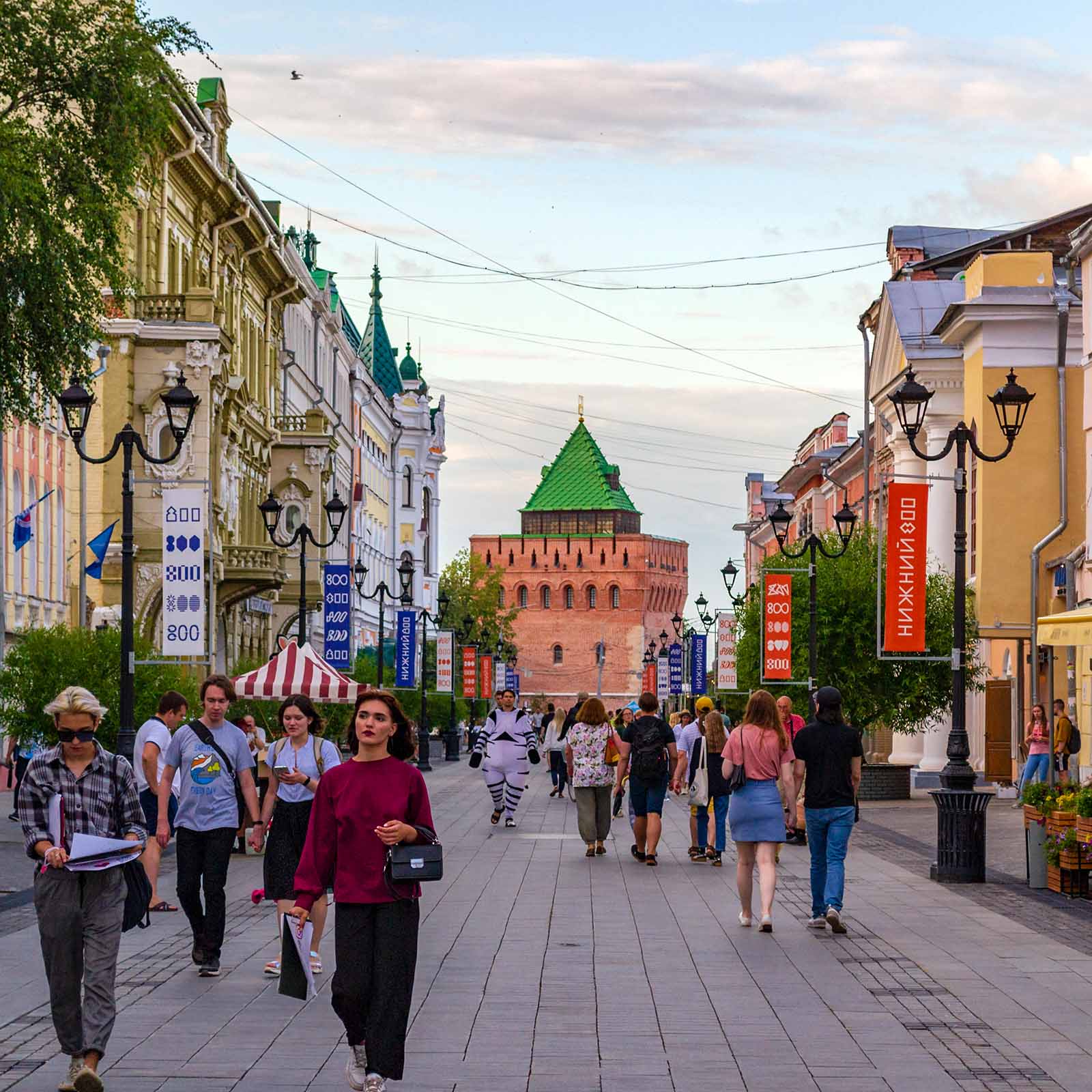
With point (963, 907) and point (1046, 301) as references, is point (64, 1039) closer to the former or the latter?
point (963, 907)

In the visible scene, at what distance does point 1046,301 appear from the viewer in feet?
129

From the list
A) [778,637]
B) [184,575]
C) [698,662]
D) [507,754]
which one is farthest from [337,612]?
[698,662]

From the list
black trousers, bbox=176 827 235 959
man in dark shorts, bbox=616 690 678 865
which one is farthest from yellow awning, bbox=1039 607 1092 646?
black trousers, bbox=176 827 235 959

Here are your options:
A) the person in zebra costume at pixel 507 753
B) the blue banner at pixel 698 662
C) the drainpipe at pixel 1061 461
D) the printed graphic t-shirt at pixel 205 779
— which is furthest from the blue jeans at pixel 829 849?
the blue banner at pixel 698 662

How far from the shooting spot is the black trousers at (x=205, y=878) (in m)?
12.5

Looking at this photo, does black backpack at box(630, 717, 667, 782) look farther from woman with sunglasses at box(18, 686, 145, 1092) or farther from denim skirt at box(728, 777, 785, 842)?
woman with sunglasses at box(18, 686, 145, 1092)

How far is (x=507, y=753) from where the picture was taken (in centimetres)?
2823

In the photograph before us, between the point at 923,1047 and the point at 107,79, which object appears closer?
the point at 923,1047

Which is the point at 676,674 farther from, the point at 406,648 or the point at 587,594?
the point at 587,594

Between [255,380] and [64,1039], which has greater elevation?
[255,380]

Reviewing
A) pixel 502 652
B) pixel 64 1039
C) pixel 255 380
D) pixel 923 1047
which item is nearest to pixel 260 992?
pixel 64 1039

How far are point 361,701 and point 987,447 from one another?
32620mm

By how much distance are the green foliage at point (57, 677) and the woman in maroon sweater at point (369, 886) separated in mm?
18241

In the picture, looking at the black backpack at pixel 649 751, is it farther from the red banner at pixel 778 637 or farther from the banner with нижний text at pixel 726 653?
the banner with нижний text at pixel 726 653
